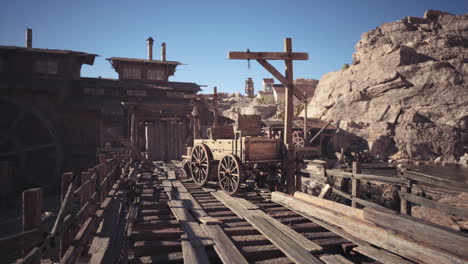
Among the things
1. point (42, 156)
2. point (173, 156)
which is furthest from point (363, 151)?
point (42, 156)

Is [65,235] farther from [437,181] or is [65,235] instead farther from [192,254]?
[437,181]

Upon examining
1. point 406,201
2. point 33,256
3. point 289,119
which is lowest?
point 406,201

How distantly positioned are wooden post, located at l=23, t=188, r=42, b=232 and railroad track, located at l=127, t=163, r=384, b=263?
1.53 meters

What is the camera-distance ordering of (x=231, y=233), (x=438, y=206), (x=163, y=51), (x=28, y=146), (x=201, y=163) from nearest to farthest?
(x=231, y=233)
(x=438, y=206)
(x=201, y=163)
(x=28, y=146)
(x=163, y=51)

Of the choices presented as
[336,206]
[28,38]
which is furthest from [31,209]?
[28,38]

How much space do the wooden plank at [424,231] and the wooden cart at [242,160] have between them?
351 cm

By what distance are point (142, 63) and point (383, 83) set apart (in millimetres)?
33263

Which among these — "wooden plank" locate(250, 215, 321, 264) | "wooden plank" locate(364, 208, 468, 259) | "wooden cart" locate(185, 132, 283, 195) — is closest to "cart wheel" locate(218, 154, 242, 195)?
"wooden cart" locate(185, 132, 283, 195)

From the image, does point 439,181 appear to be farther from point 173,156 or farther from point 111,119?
point 111,119

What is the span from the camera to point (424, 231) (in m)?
3.60

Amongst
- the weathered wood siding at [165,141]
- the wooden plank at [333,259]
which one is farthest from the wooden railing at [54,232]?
the weathered wood siding at [165,141]

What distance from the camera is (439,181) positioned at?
569 centimetres

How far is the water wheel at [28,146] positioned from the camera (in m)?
17.9

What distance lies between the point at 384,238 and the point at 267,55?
522 centimetres
